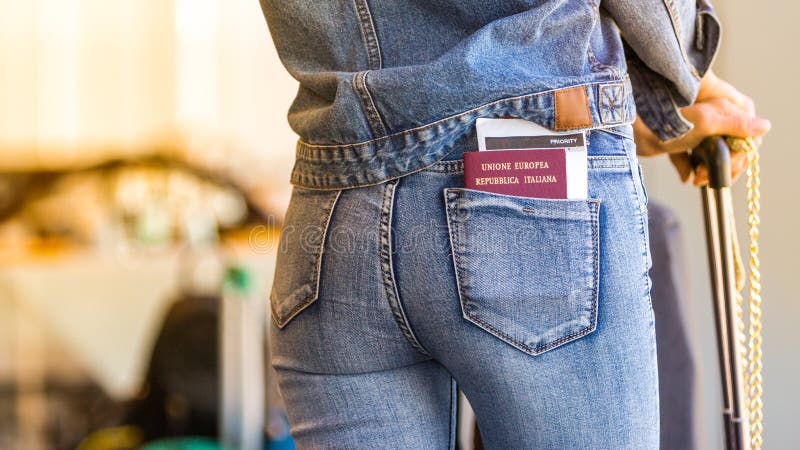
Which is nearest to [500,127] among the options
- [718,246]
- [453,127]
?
[453,127]

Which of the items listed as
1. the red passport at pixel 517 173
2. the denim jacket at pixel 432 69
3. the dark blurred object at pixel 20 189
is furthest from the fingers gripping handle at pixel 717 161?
the dark blurred object at pixel 20 189

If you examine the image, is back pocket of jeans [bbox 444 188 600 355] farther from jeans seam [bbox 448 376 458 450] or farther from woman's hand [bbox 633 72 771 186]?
woman's hand [bbox 633 72 771 186]

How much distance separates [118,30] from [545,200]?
14.1 ft

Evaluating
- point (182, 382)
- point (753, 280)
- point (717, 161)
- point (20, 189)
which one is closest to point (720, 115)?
point (717, 161)

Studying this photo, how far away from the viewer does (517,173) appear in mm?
650

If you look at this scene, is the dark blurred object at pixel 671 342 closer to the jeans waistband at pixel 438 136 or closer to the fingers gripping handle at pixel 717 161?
the fingers gripping handle at pixel 717 161

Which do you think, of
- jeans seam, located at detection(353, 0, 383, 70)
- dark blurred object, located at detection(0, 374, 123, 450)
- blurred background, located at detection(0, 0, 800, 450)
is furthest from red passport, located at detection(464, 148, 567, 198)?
dark blurred object, located at detection(0, 374, 123, 450)

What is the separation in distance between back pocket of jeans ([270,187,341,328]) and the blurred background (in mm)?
698

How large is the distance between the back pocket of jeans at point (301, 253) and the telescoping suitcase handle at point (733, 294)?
55cm

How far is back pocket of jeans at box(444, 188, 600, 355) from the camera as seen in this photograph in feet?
2.07

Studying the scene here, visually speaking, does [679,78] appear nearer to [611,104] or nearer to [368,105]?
[611,104]

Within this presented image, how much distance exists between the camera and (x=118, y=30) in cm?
451

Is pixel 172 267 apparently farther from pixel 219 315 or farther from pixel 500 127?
pixel 500 127

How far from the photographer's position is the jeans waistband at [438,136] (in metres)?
0.65
